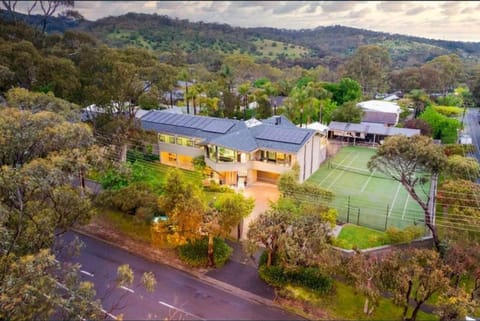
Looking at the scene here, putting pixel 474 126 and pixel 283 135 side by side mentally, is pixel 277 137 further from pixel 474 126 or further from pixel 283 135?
pixel 474 126

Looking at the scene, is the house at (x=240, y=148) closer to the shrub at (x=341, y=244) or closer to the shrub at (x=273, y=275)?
the shrub at (x=341, y=244)

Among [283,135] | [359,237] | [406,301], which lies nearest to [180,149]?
[283,135]

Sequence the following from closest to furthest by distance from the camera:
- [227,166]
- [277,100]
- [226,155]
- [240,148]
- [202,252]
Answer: [202,252], [240,148], [227,166], [226,155], [277,100]

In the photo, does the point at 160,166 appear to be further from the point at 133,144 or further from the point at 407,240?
the point at 407,240

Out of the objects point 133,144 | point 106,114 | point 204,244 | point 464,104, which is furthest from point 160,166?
point 464,104

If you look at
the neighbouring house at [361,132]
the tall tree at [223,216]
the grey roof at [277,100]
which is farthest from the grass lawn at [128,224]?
the grey roof at [277,100]
